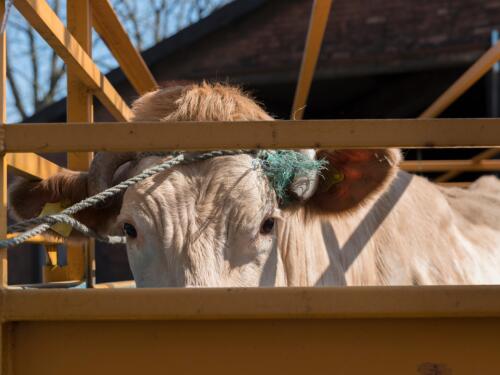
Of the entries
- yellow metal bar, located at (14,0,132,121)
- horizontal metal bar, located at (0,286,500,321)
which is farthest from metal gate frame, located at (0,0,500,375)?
yellow metal bar, located at (14,0,132,121)

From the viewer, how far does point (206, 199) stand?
2.43 meters

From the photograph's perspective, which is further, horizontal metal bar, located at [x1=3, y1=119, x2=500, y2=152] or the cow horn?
the cow horn

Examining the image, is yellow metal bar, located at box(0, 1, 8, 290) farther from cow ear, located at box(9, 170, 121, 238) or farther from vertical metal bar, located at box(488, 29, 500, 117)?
vertical metal bar, located at box(488, 29, 500, 117)

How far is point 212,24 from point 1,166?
26.7 ft

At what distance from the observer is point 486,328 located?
1441mm

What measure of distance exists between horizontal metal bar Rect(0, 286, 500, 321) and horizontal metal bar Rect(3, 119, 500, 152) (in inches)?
12.0

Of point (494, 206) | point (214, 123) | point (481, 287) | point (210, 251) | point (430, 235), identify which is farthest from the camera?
point (494, 206)

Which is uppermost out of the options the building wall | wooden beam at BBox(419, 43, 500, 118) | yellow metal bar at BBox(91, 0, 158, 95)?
the building wall

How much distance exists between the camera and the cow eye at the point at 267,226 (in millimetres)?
2586

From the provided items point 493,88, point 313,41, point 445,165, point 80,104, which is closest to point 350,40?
point 493,88

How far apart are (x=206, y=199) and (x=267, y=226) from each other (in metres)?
0.29

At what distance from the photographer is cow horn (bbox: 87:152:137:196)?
2871 mm

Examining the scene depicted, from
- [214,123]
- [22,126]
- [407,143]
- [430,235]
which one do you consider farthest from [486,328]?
[430,235]

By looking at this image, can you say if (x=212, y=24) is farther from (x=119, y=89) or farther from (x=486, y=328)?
(x=486, y=328)
